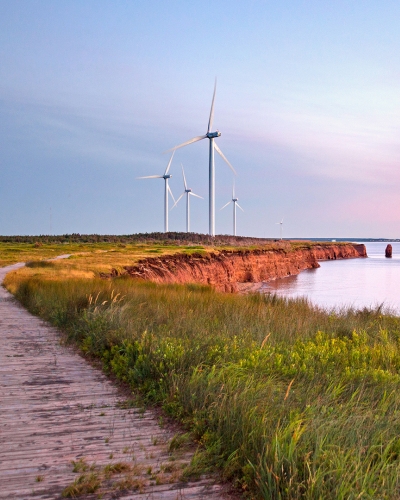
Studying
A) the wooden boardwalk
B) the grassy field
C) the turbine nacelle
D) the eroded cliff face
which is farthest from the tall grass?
the turbine nacelle

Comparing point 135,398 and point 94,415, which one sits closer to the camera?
point 94,415

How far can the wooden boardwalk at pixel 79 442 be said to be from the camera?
14.8ft

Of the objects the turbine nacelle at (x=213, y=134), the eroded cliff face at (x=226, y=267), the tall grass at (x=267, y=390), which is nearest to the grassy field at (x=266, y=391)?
the tall grass at (x=267, y=390)

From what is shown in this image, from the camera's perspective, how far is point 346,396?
728 centimetres

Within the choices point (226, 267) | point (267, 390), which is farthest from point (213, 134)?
point (267, 390)

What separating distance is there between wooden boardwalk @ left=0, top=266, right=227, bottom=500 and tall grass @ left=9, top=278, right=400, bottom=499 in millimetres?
381

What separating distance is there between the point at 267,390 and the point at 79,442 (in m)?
2.41

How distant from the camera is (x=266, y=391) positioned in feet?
21.0

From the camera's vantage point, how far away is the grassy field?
4.39 m

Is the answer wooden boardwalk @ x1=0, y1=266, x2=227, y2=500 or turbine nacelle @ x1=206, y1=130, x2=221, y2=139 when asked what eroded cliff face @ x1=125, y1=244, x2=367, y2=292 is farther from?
wooden boardwalk @ x1=0, y1=266, x2=227, y2=500

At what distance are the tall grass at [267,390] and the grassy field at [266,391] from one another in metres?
0.02

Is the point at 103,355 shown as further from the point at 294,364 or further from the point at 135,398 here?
the point at 294,364

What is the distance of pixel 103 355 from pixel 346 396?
442 centimetres

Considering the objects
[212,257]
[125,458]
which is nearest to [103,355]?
[125,458]
